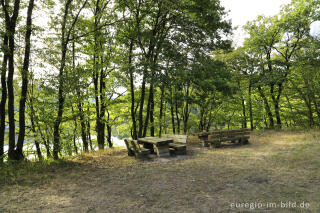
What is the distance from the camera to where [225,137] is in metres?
9.77

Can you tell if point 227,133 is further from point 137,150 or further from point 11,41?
point 11,41

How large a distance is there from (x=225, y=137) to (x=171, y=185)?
19.7ft

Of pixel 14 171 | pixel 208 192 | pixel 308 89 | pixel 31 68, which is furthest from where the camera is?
pixel 308 89

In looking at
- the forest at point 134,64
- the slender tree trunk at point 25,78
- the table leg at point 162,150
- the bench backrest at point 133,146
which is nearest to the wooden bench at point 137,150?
the bench backrest at point 133,146

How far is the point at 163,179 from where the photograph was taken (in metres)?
5.13

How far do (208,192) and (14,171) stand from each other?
6103 millimetres

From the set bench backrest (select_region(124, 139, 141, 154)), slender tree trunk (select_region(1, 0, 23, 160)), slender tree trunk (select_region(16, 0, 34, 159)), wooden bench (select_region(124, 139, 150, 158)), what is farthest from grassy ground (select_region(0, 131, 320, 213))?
slender tree trunk (select_region(16, 0, 34, 159))

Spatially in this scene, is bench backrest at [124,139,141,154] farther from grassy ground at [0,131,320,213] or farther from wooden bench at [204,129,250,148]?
wooden bench at [204,129,250,148]

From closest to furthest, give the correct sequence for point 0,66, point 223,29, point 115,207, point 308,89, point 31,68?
point 115,207 → point 0,66 → point 31,68 → point 223,29 → point 308,89

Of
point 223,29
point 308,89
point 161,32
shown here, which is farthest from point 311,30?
point 161,32

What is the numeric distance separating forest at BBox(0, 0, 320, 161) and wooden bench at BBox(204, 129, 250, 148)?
2809 mm

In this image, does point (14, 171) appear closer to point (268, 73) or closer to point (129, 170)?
point (129, 170)

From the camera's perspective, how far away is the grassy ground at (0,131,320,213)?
3.59 meters

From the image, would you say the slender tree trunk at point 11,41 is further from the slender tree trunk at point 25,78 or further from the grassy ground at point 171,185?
the grassy ground at point 171,185
